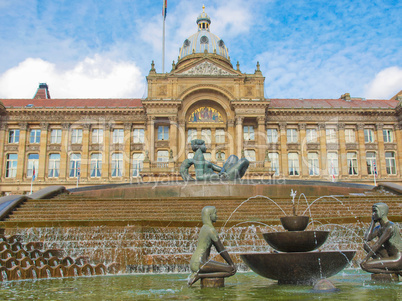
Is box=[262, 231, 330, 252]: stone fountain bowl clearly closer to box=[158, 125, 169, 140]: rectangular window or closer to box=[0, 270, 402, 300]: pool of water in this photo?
box=[0, 270, 402, 300]: pool of water

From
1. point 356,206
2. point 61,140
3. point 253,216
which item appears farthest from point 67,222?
point 61,140

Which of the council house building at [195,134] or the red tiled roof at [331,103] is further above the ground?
the red tiled roof at [331,103]

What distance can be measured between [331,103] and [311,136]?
7.46 m

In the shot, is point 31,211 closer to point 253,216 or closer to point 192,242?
point 192,242

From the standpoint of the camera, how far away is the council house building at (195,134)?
47.3 m

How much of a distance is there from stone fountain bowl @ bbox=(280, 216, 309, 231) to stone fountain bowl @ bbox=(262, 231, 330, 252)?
1.00 feet

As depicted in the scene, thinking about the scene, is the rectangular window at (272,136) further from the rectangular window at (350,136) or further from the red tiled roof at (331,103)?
the rectangular window at (350,136)

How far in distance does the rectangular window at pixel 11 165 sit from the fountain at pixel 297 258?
160 feet

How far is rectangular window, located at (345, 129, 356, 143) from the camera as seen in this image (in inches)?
2010

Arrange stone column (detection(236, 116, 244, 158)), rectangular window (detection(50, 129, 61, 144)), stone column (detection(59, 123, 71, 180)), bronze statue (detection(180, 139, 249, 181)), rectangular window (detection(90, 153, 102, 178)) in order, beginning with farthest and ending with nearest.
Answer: rectangular window (detection(50, 129, 61, 144)), rectangular window (detection(90, 153, 102, 178)), stone column (detection(59, 123, 71, 180)), stone column (detection(236, 116, 244, 158)), bronze statue (detection(180, 139, 249, 181))

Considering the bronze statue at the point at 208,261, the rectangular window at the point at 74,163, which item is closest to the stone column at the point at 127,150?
the rectangular window at the point at 74,163

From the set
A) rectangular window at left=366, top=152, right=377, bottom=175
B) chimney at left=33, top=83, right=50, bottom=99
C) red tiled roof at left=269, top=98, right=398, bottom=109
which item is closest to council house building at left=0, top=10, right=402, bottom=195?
rectangular window at left=366, top=152, right=377, bottom=175

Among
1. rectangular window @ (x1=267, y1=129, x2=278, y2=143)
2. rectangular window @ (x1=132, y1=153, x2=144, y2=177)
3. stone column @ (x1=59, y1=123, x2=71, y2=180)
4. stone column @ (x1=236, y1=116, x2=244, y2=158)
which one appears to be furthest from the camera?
rectangular window @ (x1=267, y1=129, x2=278, y2=143)

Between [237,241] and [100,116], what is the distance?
41935 mm
